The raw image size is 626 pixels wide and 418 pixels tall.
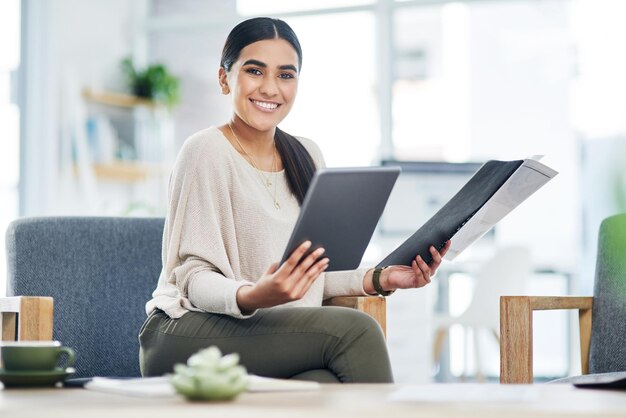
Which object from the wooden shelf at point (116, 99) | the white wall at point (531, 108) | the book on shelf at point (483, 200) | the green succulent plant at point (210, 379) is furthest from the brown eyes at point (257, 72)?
the wooden shelf at point (116, 99)

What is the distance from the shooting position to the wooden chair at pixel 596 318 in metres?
1.96

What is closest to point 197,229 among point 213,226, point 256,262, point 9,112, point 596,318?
point 213,226

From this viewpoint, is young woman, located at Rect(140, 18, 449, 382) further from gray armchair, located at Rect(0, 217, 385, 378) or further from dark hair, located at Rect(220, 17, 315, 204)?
gray armchair, located at Rect(0, 217, 385, 378)

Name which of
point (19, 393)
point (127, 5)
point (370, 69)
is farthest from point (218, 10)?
point (19, 393)

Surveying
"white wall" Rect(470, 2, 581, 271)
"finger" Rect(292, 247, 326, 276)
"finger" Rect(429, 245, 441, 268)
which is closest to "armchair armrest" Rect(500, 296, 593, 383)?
"finger" Rect(429, 245, 441, 268)

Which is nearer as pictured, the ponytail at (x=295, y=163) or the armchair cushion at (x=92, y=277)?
the ponytail at (x=295, y=163)

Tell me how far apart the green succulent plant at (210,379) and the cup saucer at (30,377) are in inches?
11.6

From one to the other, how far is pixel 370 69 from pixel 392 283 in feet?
14.2

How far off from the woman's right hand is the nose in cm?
51

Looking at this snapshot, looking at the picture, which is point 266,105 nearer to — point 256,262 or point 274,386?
point 256,262

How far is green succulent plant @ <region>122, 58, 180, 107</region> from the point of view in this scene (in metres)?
6.07

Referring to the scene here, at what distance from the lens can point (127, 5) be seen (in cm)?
645

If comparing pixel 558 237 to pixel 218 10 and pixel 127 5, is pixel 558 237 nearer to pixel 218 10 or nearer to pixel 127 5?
pixel 218 10

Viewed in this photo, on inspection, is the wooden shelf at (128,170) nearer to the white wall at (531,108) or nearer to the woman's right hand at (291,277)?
the white wall at (531,108)
